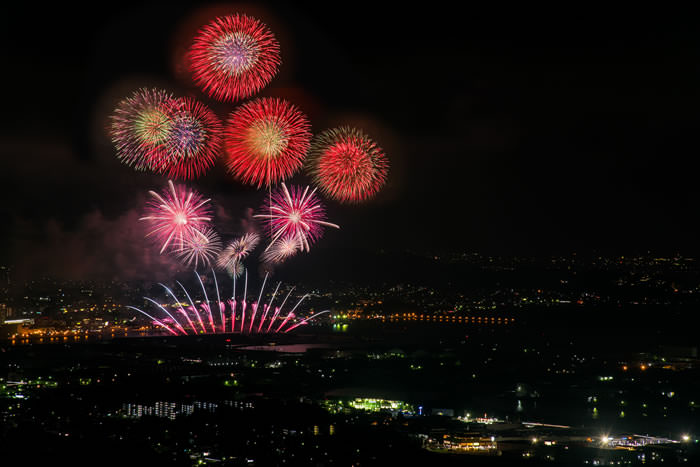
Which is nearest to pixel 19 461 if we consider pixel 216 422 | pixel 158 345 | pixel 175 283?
pixel 216 422

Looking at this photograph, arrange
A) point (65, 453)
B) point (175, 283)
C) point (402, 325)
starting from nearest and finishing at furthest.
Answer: point (65, 453) → point (175, 283) → point (402, 325)

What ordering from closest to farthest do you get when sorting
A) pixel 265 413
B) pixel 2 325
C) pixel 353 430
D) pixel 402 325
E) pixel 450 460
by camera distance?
pixel 450 460 < pixel 353 430 < pixel 265 413 < pixel 2 325 < pixel 402 325

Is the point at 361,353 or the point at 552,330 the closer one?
the point at 361,353

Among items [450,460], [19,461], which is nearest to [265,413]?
[450,460]

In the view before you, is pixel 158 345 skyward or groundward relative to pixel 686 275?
groundward

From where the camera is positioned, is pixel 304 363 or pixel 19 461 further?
pixel 304 363

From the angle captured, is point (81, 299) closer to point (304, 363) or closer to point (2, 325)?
point (2, 325)

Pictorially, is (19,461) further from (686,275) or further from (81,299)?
(686,275)

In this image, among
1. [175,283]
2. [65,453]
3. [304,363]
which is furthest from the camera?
[175,283]

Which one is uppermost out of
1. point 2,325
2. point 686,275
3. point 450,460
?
point 686,275
